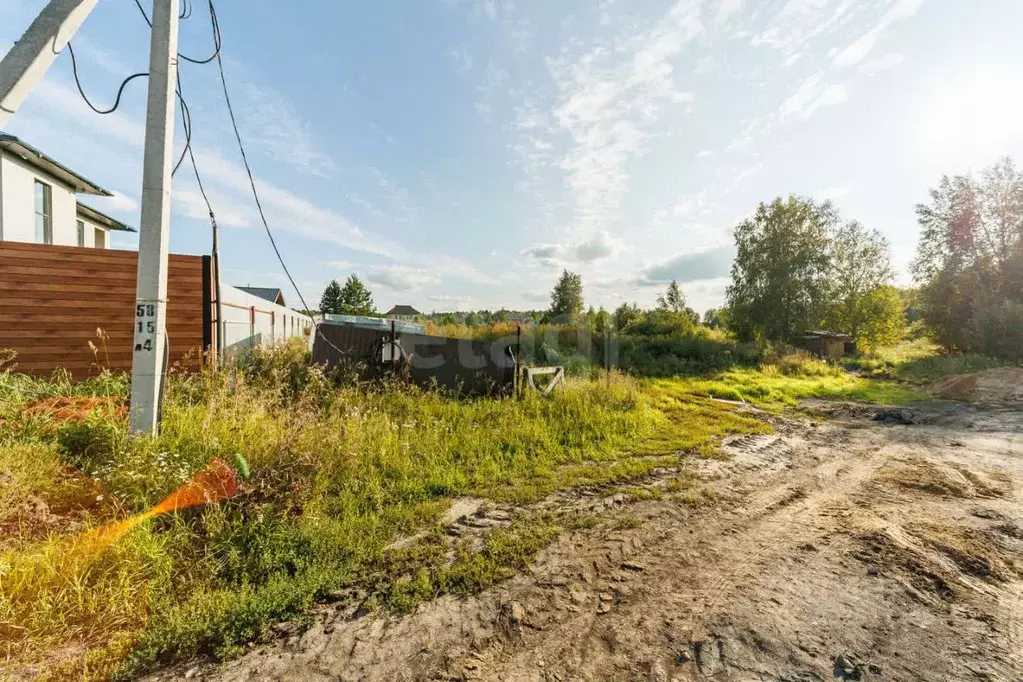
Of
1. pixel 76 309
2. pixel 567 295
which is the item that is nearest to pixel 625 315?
pixel 567 295

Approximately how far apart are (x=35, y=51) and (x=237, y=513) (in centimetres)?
401

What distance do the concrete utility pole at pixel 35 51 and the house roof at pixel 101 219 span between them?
16.2 metres

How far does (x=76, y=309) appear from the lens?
7426 millimetres

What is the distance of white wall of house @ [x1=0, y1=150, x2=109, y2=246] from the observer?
32.4 ft

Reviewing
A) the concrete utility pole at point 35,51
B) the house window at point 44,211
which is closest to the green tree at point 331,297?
the house window at point 44,211

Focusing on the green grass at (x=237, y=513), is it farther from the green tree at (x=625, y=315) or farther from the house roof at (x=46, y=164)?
the green tree at (x=625, y=315)

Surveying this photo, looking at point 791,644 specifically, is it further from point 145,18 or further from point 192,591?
point 145,18

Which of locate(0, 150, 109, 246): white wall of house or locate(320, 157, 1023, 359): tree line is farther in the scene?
locate(320, 157, 1023, 359): tree line

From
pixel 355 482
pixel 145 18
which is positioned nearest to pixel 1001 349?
pixel 355 482

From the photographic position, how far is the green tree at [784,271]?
91.2 feet

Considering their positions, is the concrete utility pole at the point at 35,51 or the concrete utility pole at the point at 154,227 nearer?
the concrete utility pole at the point at 35,51

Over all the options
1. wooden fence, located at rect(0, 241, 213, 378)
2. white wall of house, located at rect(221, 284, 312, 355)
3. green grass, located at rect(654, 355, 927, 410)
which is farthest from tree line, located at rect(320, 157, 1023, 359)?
wooden fence, located at rect(0, 241, 213, 378)

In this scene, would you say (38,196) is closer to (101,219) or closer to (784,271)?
(101,219)

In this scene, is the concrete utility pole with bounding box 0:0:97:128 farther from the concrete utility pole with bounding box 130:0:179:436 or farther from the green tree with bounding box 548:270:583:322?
the green tree with bounding box 548:270:583:322
